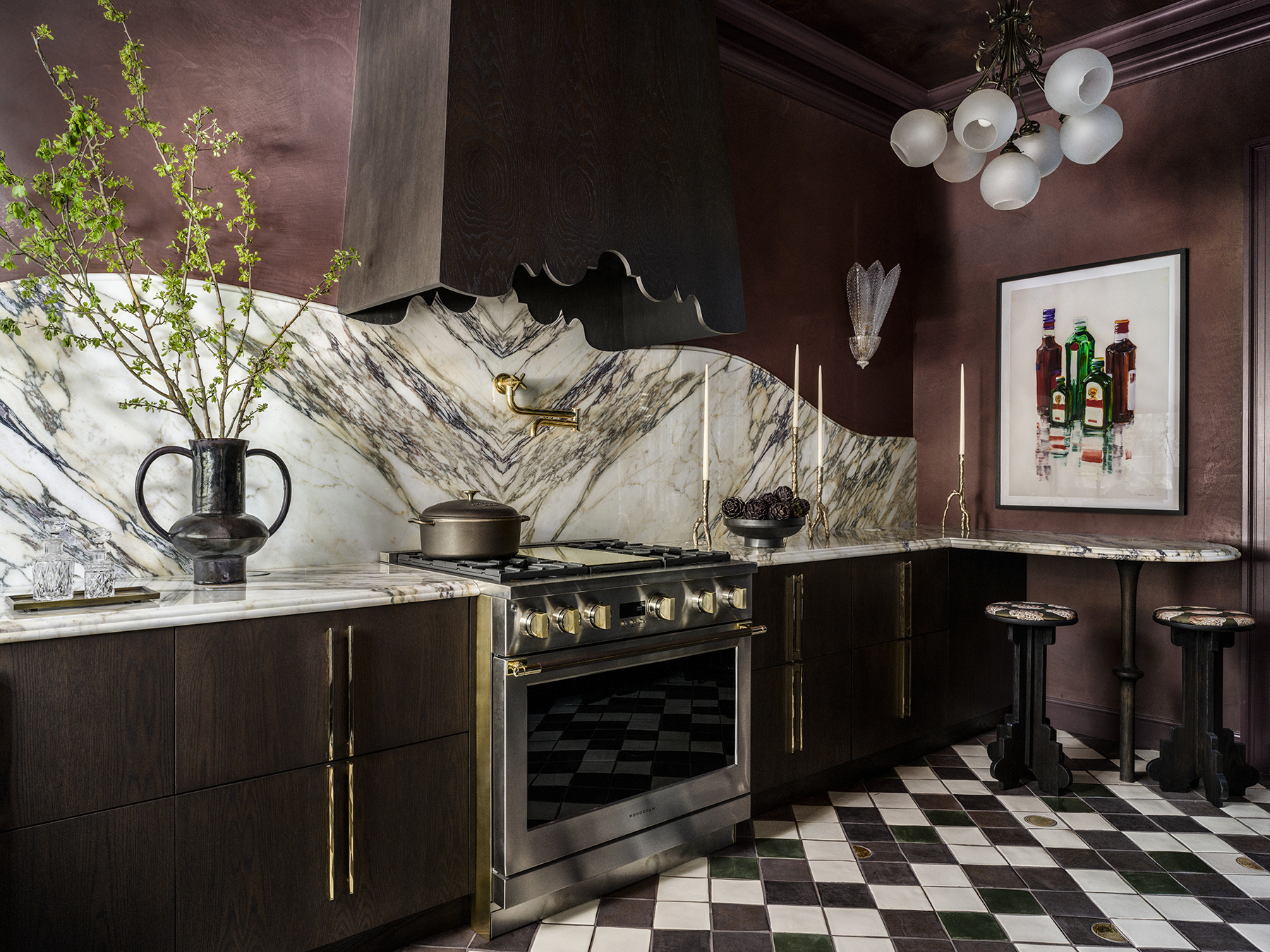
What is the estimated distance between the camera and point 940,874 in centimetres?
235

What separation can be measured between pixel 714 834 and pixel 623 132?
2.06 meters

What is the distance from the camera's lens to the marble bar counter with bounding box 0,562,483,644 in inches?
57.7

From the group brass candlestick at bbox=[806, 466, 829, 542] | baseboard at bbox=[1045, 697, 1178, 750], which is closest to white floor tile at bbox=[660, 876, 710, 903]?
brass candlestick at bbox=[806, 466, 829, 542]

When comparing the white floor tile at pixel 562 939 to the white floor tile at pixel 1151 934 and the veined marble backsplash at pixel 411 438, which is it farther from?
the white floor tile at pixel 1151 934

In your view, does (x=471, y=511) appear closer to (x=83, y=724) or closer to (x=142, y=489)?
(x=142, y=489)

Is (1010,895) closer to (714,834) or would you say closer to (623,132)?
(714,834)

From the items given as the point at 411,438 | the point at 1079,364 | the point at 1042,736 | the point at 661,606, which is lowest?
the point at 1042,736

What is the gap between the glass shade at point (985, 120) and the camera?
2.35 meters

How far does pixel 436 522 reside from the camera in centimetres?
226

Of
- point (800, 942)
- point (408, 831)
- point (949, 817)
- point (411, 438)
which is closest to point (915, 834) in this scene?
point (949, 817)

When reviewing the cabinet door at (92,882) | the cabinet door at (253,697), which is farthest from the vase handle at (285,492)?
the cabinet door at (92,882)

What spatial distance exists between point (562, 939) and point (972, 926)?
1028 mm

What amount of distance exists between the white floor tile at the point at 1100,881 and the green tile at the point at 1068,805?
0.44 metres

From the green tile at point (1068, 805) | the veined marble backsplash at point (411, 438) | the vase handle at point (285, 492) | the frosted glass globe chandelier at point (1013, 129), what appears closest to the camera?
the veined marble backsplash at point (411, 438)
